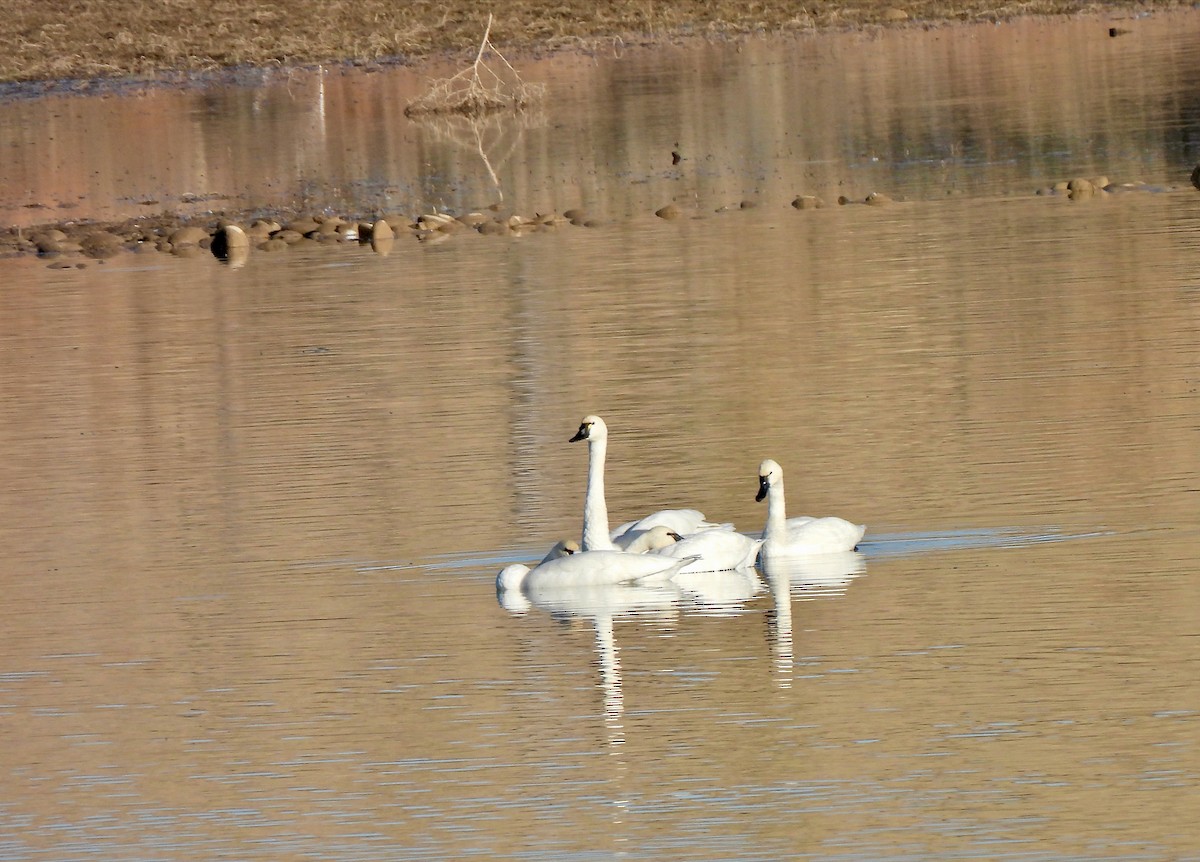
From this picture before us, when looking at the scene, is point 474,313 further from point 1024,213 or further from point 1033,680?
point 1033,680

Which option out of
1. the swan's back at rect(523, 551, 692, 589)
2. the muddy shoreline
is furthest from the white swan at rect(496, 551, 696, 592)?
the muddy shoreline

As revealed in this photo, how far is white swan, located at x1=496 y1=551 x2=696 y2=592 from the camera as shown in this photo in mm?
11578

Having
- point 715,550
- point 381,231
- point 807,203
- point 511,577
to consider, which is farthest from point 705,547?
point 381,231

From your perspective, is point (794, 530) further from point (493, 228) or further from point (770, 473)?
point (493, 228)

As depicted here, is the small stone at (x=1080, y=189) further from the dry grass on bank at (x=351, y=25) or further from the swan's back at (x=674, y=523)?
the dry grass on bank at (x=351, y=25)

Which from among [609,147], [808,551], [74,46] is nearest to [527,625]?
[808,551]

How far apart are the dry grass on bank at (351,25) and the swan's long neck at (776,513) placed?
42.1 metres

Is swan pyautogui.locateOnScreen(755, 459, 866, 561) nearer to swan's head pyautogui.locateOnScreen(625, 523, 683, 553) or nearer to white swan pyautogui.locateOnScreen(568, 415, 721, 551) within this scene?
white swan pyautogui.locateOnScreen(568, 415, 721, 551)

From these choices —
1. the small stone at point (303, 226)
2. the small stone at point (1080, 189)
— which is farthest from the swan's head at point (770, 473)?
the small stone at point (303, 226)

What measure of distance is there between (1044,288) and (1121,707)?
1172 cm

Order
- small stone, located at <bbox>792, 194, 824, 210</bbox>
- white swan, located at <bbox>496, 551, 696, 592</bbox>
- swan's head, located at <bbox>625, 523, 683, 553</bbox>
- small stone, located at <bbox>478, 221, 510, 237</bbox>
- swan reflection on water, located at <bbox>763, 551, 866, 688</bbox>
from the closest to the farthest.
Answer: swan reflection on water, located at <bbox>763, 551, 866, 688</bbox>, white swan, located at <bbox>496, 551, 696, 592</bbox>, swan's head, located at <bbox>625, 523, 683, 553</bbox>, small stone, located at <bbox>478, 221, 510, 237</bbox>, small stone, located at <bbox>792, 194, 824, 210</bbox>

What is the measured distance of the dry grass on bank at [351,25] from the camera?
53812 mm

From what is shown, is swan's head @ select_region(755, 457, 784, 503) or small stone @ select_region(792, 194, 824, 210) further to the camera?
small stone @ select_region(792, 194, 824, 210)

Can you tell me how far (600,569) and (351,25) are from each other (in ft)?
153
